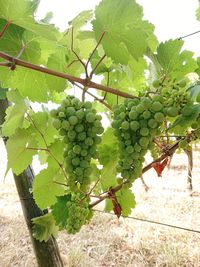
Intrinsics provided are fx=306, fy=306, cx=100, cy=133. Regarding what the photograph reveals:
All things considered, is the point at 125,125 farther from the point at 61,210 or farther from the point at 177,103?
the point at 61,210

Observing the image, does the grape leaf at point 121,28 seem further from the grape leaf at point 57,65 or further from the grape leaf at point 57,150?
the grape leaf at point 57,150

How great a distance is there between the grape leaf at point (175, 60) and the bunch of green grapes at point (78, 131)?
0.65 ft

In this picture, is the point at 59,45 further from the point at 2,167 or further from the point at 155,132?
the point at 2,167

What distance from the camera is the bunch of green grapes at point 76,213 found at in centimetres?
68

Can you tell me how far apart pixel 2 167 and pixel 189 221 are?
9.85 ft

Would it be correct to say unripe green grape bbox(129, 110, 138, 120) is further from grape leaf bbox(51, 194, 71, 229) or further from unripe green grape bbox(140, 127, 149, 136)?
grape leaf bbox(51, 194, 71, 229)

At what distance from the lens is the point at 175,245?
7.15ft

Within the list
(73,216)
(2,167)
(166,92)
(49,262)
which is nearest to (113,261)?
(49,262)

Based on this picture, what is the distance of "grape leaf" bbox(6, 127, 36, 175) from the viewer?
716mm

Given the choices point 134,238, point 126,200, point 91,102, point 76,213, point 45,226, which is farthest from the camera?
point 134,238

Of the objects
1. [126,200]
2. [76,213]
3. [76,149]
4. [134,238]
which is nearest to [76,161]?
[76,149]

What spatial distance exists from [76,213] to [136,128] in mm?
322

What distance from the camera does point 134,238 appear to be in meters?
2.37

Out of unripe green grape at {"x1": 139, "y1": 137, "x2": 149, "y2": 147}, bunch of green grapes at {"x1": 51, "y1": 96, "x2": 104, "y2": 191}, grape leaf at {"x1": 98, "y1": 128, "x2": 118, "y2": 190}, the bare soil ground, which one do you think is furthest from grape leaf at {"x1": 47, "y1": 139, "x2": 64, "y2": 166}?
the bare soil ground
